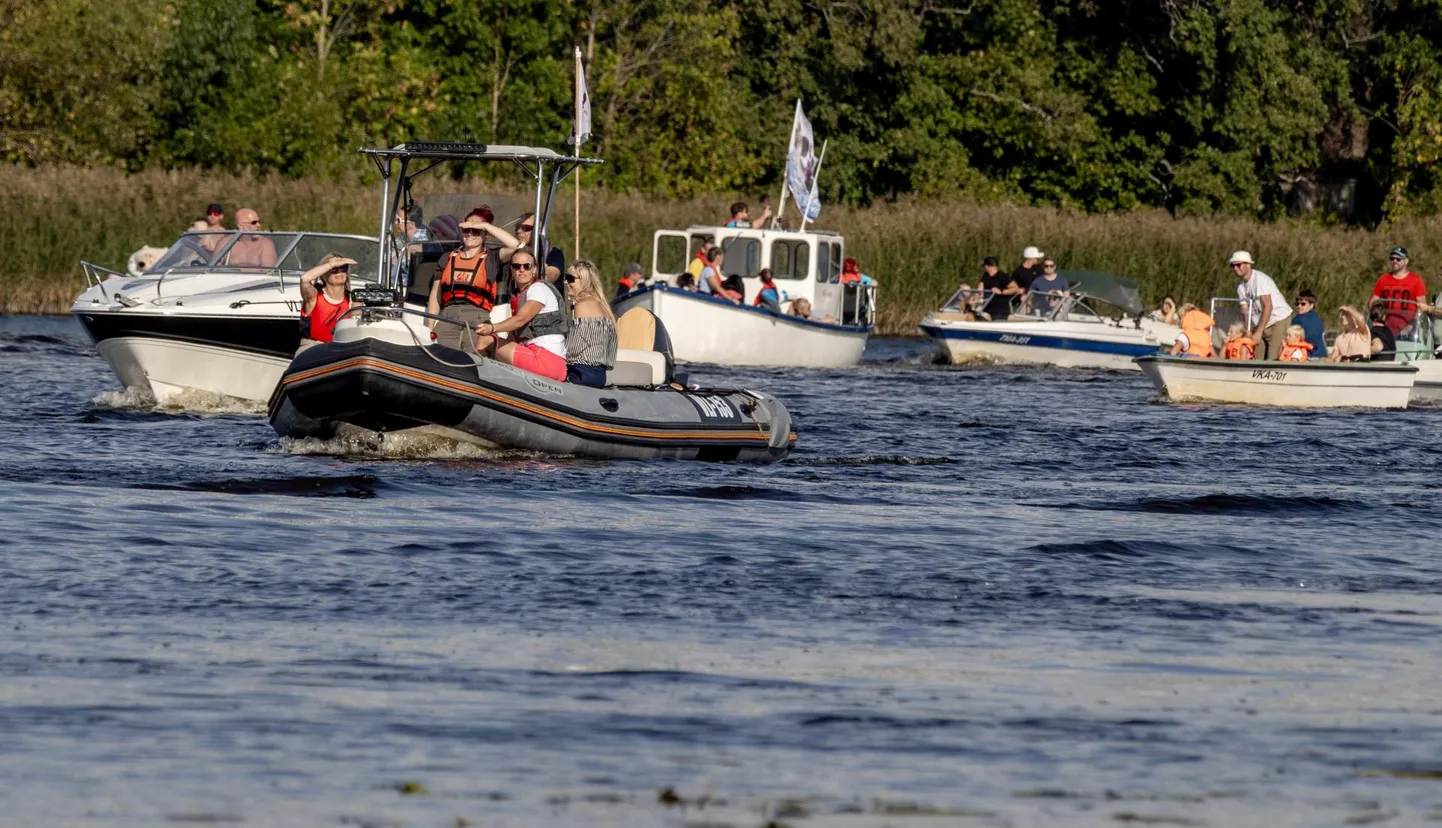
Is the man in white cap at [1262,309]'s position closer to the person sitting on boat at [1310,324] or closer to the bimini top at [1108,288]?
the person sitting on boat at [1310,324]

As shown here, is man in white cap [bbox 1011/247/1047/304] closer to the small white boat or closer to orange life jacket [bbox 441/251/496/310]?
the small white boat

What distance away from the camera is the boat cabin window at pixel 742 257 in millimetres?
30141

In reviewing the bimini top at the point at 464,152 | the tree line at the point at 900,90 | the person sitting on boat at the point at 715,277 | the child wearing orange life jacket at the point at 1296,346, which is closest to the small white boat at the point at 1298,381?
the child wearing orange life jacket at the point at 1296,346

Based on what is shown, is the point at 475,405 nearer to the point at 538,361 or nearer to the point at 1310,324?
the point at 538,361

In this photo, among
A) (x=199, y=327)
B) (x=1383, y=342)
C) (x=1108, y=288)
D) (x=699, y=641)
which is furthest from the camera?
(x=1108, y=288)

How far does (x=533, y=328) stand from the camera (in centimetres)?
1473

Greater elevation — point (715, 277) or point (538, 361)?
point (538, 361)

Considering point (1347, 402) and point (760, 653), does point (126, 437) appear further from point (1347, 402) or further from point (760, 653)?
point (1347, 402)

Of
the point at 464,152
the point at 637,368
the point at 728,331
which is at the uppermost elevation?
the point at 464,152

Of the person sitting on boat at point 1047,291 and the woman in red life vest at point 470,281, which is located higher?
the woman in red life vest at point 470,281

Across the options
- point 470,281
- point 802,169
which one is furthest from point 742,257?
point 470,281

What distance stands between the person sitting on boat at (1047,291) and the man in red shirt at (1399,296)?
284 inches

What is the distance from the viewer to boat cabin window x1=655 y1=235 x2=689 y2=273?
3406cm

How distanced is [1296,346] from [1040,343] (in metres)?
7.81
